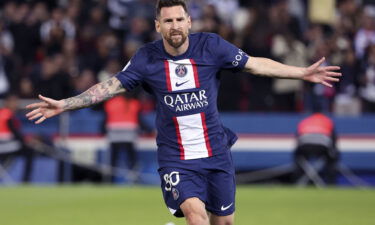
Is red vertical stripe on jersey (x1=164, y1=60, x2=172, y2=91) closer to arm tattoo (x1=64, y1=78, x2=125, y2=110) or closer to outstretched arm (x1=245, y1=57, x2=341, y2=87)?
arm tattoo (x1=64, y1=78, x2=125, y2=110)

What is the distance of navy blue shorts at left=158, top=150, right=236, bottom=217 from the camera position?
7.34m

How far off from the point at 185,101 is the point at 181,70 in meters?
0.26

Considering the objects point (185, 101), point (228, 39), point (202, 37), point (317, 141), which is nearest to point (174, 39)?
point (202, 37)

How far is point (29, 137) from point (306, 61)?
6047 millimetres

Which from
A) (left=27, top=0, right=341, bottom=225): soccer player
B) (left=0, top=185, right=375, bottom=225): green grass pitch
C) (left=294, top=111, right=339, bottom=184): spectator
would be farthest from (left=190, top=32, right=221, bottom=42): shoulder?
(left=294, top=111, right=339, bottom=184): spectator

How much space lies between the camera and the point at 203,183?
7430mm

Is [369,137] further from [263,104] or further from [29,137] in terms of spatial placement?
[29,137]

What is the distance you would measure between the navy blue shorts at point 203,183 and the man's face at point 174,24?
3.32 ft

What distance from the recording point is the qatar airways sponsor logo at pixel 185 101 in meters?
7.44

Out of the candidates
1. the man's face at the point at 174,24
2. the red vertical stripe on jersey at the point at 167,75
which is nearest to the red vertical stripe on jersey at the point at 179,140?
the red vertical stripe on jersey at the point at 167,75

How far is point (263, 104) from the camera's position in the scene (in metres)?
18.6

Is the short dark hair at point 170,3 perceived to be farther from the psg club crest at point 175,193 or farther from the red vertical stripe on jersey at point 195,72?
the psg club crest at point 175,193

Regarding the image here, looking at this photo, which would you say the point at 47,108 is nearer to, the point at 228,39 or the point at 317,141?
the point at 317,141

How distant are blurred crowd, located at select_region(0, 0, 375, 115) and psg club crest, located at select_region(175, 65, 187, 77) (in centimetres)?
978
